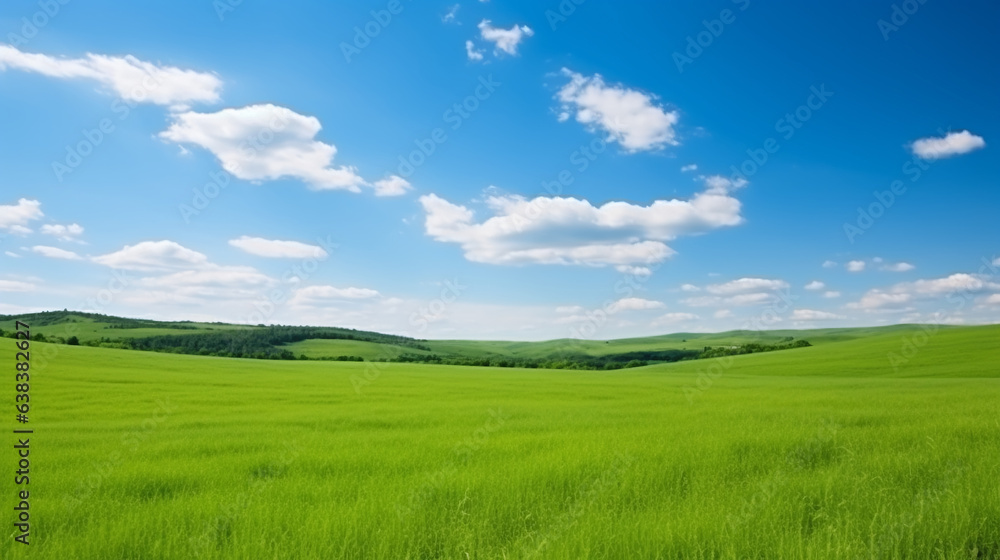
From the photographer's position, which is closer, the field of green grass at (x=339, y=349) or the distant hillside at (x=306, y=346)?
the distant hillside at (x=306, y=346)

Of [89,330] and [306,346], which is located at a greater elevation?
[89,330]

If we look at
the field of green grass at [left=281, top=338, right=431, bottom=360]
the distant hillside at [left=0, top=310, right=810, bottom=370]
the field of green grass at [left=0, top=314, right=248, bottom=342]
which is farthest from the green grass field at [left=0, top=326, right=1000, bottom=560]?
the field of green grass at [left=0, top=314, right=248, bottom=342]

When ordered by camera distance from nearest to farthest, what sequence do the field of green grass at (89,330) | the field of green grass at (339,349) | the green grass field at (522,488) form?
the green grass field at (522,488) → the field of green grass at (89,330) → the field of green grass at (339,349)

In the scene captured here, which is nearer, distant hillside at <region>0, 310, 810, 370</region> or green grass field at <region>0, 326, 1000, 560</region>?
green grass field at <region>0, 326, 1000, 560</region>

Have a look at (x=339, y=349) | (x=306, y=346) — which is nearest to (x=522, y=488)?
(x=339, y=349)

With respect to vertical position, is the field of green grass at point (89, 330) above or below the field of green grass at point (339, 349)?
above

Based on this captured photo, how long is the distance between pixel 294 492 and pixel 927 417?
15190mm

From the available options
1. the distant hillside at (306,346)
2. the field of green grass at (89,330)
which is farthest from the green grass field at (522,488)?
the field of green grass at (89,330)

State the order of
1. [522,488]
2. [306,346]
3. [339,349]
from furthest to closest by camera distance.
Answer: [306,346] → [339,349] → [522,488]

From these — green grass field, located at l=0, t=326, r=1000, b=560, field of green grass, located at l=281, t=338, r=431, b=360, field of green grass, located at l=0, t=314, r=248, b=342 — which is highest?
field of green grass, located at l=0, t=314, r=248, b=342

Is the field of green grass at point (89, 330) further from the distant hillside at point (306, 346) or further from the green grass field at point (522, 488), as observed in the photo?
the green grass field at point (522, 488)

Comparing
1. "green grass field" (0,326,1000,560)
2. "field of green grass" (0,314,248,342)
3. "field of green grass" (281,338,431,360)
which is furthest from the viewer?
"field of green grass" (281,338,431,360)

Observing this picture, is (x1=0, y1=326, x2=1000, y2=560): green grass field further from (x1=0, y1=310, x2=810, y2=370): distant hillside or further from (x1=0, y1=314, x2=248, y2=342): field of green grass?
(x1=0, y1=314, x2=248, y2=342): field of green grass

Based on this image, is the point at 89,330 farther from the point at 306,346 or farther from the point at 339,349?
the point at 339,349
